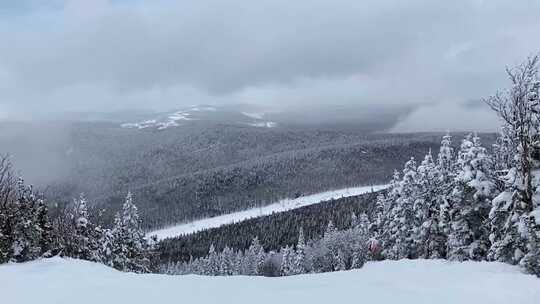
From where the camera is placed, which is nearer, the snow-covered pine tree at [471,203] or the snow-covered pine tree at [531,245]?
the snow-covered pine tree at [531,245]

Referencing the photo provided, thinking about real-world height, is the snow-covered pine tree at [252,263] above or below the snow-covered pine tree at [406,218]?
below

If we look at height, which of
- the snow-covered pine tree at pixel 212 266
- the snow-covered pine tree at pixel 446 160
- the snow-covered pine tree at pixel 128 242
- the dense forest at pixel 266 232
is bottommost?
the dense forest at pixel 266 232

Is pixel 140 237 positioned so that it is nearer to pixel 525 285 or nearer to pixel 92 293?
pixel 92 293

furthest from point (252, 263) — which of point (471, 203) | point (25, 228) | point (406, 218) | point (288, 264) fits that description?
point (25, 228)

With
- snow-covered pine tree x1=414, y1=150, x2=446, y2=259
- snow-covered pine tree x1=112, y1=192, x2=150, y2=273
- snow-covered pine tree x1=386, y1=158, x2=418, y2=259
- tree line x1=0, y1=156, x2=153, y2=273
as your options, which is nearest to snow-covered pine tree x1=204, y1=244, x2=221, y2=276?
tree line x1=0, y1=156, x2=153, y2=273

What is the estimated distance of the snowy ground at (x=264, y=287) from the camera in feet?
41.7

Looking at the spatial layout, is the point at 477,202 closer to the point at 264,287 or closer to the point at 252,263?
the point at 264,287

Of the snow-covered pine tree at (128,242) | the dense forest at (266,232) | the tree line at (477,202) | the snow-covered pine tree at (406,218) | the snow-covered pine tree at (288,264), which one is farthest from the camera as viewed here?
the dense forest at (266,232)

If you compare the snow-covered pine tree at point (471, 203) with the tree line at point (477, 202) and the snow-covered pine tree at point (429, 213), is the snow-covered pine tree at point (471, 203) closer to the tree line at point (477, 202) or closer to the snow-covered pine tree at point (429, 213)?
the tree line at point (477, 202)

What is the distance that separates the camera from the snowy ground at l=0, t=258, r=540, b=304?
12711mm

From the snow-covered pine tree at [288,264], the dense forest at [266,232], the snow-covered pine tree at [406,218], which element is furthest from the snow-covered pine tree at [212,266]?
the snow-covered pine tree at [406,218]

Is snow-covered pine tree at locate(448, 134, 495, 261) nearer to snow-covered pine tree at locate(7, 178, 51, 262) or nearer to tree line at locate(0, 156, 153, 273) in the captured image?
snow-covered pine tree at locate(7, 178, 51, 262)

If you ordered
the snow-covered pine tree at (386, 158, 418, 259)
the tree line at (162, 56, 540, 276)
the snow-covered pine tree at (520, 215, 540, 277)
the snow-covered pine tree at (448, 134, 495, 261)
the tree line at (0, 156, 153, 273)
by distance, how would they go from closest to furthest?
the snow-covered pine tree at (520, 215, 540, 277), the tree line at (162, 56, 540, 276), the tree line at (0, 156, 153, 273), the snow-covered pine tree at (448, 134, 495, 261), the snow-covered pine tree at (386, 158, 418, 259)

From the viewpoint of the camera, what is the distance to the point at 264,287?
567 inches
